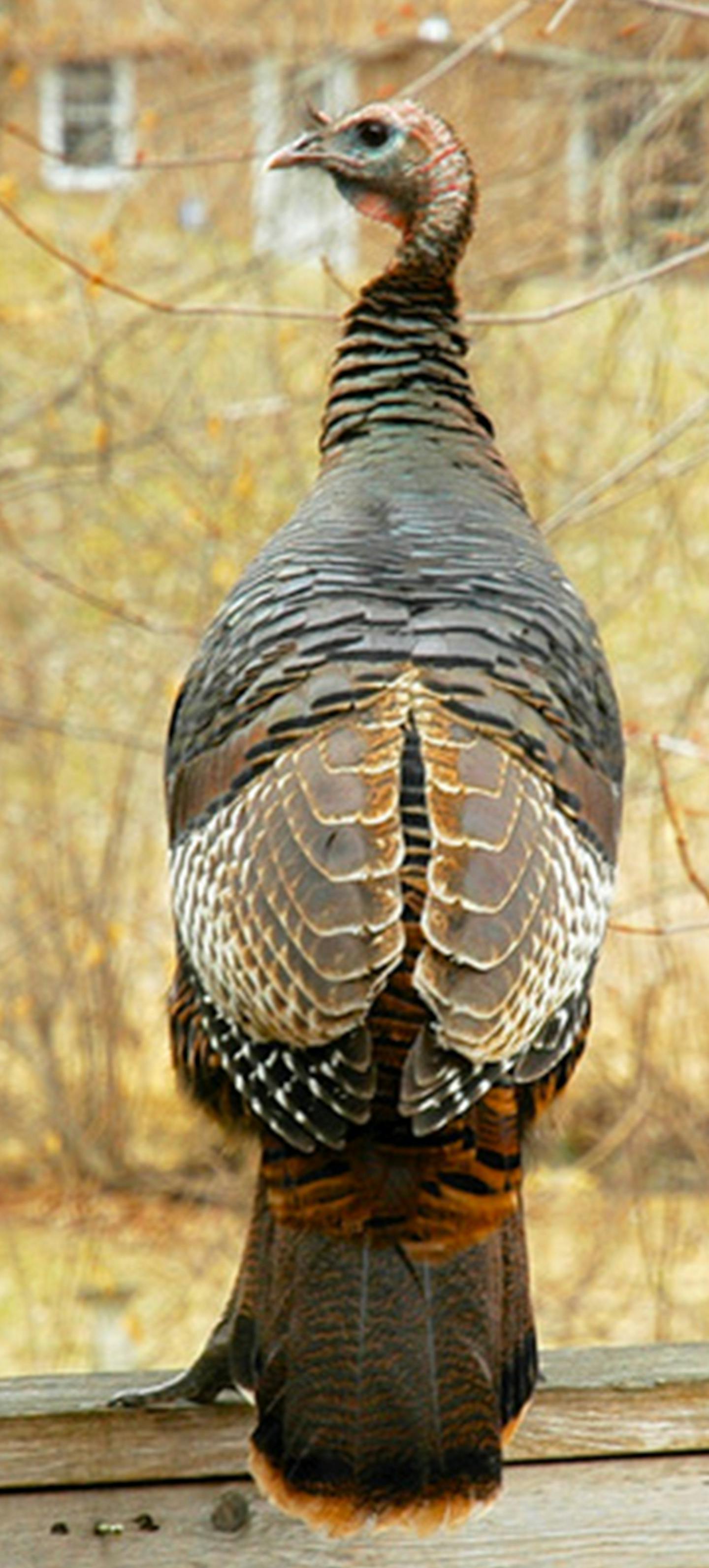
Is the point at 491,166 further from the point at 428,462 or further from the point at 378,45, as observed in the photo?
the point at 428,462

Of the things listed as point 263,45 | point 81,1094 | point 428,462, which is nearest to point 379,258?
point 263,45

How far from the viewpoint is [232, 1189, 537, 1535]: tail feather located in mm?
2607

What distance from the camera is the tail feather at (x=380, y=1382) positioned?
2607 millimetres

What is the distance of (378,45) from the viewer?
6969 mm

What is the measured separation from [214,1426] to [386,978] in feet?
2.32

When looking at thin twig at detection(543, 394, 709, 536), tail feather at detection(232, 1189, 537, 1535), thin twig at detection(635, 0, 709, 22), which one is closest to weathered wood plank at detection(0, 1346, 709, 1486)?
tail feather at detection(232, 1189, 537, 1535)

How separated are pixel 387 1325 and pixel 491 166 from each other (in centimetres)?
557

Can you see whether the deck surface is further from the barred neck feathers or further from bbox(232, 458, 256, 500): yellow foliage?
bbox(232, 458, 256, 500): yellow foliage

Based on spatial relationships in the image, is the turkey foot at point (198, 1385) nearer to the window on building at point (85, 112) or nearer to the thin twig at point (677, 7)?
the thin twig at point (677, 7)

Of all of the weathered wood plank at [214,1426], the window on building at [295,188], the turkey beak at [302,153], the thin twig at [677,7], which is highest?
the window on building at [295,188]

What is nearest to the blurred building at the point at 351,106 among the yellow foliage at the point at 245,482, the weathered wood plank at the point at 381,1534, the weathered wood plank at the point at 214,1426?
the yellow foliage at the point at 245,482

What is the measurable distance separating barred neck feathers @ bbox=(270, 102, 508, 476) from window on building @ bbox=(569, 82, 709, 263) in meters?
2.79

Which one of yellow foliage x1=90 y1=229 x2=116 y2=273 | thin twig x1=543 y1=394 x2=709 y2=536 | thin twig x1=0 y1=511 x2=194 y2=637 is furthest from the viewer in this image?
yellow foliage x1=90 y1=229 x2=116 y2=273

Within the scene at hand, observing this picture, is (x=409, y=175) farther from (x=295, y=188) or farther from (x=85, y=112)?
(x=85, y=112)
